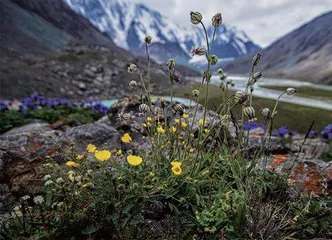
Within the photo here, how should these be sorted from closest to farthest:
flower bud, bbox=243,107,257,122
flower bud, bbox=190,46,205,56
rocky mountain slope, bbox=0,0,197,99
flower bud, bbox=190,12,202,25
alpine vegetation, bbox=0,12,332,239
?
alpine vegetation, bbox=0,12,332,239 < flower bud, bbox=243,107,257,122 < flower bud, bbox=190,12,202,25 < flower bud, bbox=190,46,205,56 < rocky mountain slope, bbox=0,0,197,99

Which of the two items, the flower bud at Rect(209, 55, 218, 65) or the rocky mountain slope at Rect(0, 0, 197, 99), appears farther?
the rocky mountain slope at Rect(0, 0, 197, 99)

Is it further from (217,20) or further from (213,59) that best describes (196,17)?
(213,59)

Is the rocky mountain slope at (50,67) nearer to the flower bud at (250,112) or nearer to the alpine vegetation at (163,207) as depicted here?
the alpine vegetation at (163,207)

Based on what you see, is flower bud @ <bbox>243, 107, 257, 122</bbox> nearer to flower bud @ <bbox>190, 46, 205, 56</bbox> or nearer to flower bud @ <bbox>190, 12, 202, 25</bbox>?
flower bud @ <bbox>190, 46, 205, 56</bbox>

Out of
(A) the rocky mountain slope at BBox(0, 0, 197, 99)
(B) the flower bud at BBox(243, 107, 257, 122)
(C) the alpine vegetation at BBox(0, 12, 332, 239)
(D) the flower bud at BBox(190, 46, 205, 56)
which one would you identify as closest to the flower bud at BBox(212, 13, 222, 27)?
(C) the alpine vegetation at BBox(0, 12, 332, 239)

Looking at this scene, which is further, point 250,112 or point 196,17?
point 196,17

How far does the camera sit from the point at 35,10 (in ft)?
315

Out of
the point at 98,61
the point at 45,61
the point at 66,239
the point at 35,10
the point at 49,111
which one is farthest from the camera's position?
the point at 35,10

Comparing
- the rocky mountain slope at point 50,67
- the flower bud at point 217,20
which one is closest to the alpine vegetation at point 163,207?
the flower bud at point 217,20

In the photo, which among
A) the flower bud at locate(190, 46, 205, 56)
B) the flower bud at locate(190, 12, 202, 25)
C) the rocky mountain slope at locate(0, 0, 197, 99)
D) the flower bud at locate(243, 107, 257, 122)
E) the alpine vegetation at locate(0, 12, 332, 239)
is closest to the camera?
the alpine vegetation at locate(0, 12, 332, 239)

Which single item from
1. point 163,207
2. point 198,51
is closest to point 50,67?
point 198,51

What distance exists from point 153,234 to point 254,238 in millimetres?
894

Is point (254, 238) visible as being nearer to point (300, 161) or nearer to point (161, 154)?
point (161, 154)

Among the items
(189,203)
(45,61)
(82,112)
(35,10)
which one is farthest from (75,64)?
(35,10)
